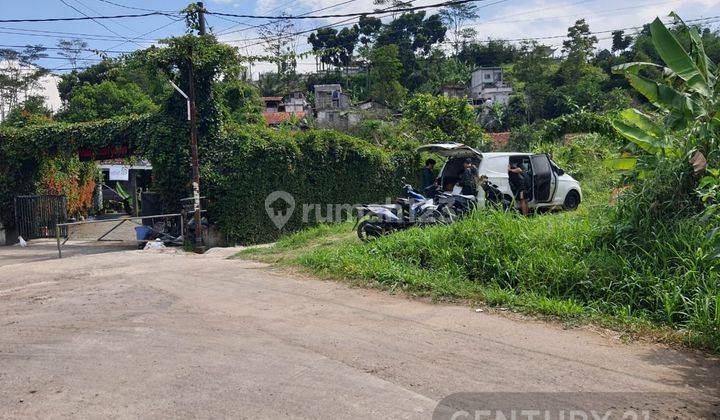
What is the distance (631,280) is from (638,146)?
3.18m

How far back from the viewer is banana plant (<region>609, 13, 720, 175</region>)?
24.6 ft

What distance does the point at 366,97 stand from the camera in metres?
63.7

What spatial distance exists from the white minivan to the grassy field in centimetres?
354

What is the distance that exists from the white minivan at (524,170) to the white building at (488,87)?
46490 millimetres

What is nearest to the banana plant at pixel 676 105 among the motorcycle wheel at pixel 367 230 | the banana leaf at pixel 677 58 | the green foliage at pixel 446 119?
the banana leaf at pixel 677 58

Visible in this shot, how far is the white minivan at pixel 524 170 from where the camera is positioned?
12525mm

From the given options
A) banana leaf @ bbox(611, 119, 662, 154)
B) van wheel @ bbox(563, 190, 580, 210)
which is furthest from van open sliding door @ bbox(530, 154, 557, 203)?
banana leaf @ bbox(611, 119, 662, 154)

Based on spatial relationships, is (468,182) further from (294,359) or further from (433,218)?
(294,359)

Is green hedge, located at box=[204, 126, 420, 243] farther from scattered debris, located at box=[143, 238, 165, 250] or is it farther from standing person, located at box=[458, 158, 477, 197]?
standing person, located at box=[458, 158, 477, 197]

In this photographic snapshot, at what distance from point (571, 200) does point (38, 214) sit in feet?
52.1

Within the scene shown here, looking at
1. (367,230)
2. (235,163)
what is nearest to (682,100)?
(367,230)

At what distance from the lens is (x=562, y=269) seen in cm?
703

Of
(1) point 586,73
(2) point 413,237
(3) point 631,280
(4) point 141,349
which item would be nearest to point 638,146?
(3) point 631,280

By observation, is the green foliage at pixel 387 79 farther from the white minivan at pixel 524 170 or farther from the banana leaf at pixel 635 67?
the banana leaf at pixel 635 67
